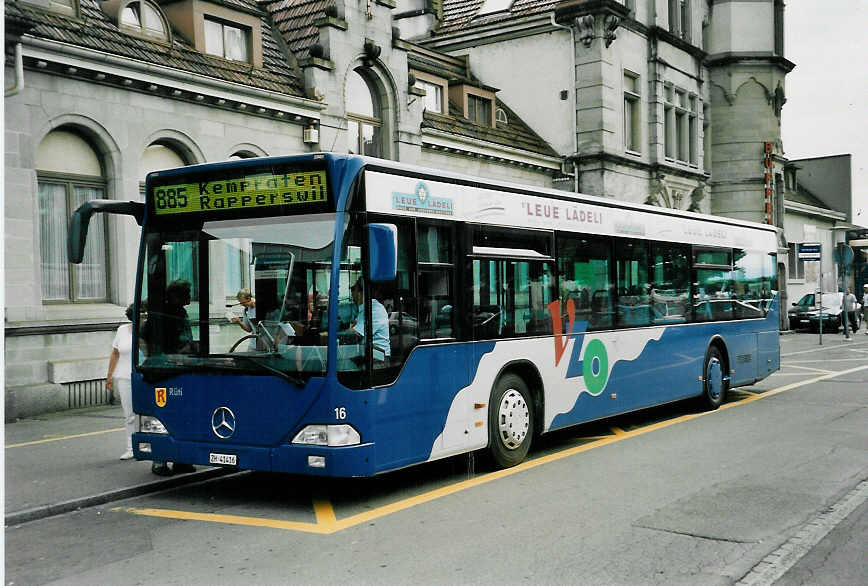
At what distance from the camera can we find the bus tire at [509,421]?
9.28m

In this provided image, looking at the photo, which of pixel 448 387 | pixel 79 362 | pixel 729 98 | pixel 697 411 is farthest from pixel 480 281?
pixel 729 98

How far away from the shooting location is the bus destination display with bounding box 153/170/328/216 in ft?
25.1

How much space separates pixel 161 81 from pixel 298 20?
18.6ft

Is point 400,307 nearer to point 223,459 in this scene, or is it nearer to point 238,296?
point 238,296

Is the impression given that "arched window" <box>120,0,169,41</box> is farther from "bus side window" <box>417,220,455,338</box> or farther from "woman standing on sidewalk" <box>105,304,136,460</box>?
"bus side window" <box>417,220,455,338</box>

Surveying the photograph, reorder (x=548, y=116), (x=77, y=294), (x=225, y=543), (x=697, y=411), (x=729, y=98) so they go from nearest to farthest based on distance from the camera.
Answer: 1. (x=225, y=543)
2. (x=697, y=411)
3. (x=77, y=294)
4. (x=548, y=116)
5. (x=729, y=98)

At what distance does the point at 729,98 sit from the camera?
1588 inches

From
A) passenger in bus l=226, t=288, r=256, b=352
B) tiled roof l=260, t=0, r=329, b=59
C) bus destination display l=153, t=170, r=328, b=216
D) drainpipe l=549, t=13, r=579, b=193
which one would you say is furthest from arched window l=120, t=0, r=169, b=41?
drainpipe l=549, t=13, r=579, b=193

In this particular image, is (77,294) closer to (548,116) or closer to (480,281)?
(480,281)

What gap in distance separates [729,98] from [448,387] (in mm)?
35354

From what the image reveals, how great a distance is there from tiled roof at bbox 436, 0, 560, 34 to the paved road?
77.8ft

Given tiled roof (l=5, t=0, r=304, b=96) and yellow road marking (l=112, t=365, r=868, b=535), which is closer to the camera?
yellow road marking (l=112, t=365, r=868, b=535)

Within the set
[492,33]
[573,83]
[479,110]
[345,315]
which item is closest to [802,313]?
[573,83]

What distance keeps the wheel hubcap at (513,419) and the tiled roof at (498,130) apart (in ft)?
47.9
